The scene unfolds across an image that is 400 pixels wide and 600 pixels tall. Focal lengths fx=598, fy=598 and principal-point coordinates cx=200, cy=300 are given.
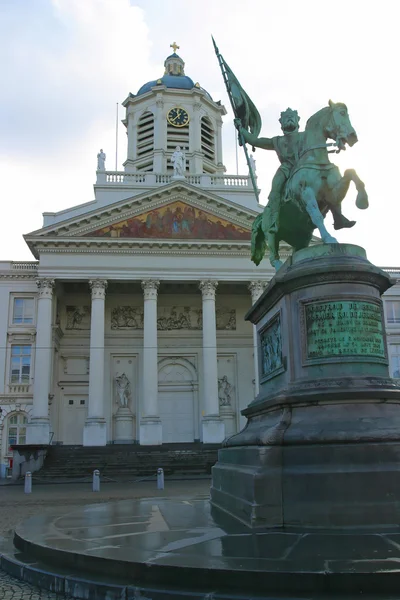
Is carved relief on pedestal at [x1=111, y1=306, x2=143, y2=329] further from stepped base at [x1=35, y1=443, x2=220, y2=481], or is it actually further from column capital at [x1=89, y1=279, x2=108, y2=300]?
stepped base at [x1=35, y1=443, x2=220, y2=481]

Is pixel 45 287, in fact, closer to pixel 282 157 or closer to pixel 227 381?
pixel 227 381

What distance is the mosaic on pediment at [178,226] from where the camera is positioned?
128 feet

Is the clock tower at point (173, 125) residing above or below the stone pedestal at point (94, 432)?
above

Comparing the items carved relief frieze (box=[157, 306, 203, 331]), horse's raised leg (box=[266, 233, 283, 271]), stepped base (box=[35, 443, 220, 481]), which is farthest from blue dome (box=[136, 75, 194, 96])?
horse's raised leg (box=[266, 233, 283, 271])

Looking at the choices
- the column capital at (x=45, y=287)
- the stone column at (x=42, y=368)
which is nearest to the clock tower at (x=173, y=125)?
the column capital at (x=45, y=287)

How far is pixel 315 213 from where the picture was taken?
25.4ft

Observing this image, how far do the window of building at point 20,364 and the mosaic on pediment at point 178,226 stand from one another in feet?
30.4

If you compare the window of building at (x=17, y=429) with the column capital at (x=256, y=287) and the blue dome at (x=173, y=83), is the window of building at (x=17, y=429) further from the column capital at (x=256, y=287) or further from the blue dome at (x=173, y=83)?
the blue dome at (x=173, y=83)

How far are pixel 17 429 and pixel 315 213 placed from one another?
34.3 m

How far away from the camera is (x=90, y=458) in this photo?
32.2 m

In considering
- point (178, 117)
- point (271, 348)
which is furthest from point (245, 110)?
point (178, 117)

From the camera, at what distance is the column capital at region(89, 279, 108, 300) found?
3775 centimetres

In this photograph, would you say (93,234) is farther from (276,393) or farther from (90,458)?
(276,393)

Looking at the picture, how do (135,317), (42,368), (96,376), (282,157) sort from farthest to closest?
(135,317) → (96,376) → (42,368) → (282,157)
